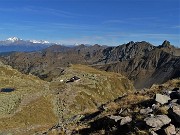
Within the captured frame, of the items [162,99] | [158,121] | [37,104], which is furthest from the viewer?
[37,104]

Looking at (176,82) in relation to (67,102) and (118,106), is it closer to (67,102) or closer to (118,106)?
(118,106)

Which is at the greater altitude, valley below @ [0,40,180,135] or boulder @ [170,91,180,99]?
boulder @ [170,91,180,99]

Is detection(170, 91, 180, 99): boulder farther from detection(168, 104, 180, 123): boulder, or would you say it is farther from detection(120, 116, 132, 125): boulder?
detection(120, 116, 132, 125): boulder

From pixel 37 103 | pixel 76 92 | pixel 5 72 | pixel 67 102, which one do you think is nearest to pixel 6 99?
pixel 37 103

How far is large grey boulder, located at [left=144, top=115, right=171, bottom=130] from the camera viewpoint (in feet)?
60.3

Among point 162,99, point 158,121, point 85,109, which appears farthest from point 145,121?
point 85,109

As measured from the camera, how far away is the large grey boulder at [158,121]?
18.4 m

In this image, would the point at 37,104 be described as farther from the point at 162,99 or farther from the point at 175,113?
the point at 175,113

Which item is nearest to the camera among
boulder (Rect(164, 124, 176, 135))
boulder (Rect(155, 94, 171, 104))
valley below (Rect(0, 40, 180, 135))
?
boulder (Rect(164, 124, 176, 135))

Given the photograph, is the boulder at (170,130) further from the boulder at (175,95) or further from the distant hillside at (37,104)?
the distant hillside at (37,104)

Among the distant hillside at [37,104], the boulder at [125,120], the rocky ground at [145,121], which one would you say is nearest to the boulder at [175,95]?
the rocky ground at [145,121]

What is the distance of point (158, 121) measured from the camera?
18.6m

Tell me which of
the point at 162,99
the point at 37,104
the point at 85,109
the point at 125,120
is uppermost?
the point at 162,99

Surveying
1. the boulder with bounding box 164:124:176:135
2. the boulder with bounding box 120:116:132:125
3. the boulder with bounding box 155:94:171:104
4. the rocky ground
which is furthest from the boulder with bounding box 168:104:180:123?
the boulder with bounding box 155:94:171:104
